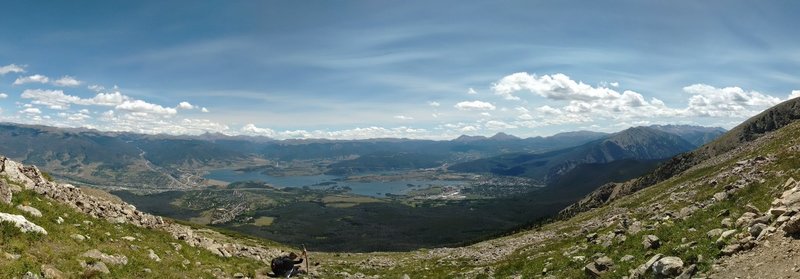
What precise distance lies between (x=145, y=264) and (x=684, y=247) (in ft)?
103

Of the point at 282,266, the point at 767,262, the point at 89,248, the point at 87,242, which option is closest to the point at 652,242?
the point at 767,262

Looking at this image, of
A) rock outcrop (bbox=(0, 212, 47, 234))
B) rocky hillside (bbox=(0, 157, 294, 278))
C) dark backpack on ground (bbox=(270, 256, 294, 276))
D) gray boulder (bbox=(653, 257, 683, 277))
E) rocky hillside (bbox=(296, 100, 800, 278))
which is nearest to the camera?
rocky hillside (bbox=(296, 100, 800, 278))

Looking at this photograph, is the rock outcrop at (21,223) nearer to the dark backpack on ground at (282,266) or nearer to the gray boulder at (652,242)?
the dark backpack on ground at (282,266)

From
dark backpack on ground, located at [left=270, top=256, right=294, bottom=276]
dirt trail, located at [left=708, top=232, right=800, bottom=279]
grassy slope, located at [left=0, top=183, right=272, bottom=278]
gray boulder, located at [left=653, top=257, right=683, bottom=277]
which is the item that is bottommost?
dark backpack on ground, located at [left=270, top=256, right=294, bottom=276]

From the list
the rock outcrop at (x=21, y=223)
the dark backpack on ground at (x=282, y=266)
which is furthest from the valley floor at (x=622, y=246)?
the dark backpack on ground at (x=282, y=266)

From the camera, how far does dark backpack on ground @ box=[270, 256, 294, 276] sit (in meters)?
39.3

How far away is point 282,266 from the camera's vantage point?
39.6 m

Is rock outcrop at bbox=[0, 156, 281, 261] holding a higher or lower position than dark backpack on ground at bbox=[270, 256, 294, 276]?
higher

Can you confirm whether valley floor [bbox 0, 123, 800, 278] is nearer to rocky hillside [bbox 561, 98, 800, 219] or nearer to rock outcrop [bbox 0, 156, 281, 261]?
rock outcrop [bbox 0, 156, 281, 261]

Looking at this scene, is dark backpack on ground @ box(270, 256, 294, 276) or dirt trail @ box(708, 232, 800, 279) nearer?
dirt trail @ box(708, 232, 800, 279)

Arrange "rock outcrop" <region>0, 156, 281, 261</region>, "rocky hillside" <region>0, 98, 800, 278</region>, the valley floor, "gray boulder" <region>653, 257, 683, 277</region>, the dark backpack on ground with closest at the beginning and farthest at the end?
the valley floor < "rocky hillside" <region>0, 98, 800, 278</region> < "gray boulder" <region>653, 257, 683, 277</region> < "rock outcrop" <region>0, 156, 281, 261</region> < the dark backpack on ground

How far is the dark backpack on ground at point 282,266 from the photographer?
39.3m

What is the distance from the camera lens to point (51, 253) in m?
22.6

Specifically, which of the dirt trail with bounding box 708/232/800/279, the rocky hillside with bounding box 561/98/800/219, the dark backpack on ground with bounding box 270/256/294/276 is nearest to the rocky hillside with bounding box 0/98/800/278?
the dirt trail with bounding box 708/232/800/279
